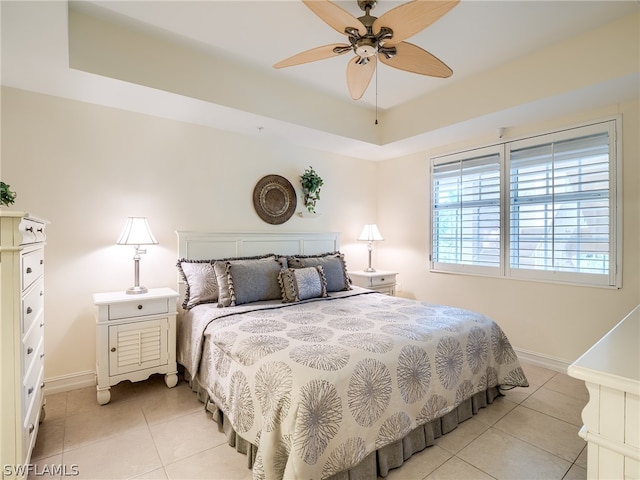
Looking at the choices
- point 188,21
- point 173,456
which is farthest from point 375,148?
point 173,456

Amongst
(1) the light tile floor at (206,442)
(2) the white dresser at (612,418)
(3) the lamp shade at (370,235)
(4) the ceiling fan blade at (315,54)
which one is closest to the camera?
(2) the white dresser at (612,418)

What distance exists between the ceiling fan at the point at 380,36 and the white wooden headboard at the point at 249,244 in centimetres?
182

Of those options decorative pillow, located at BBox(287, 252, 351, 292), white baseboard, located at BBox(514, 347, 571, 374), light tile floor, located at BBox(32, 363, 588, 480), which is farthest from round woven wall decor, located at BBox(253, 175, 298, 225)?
white baseboard, located at BBox(514, 347, 571, 374)

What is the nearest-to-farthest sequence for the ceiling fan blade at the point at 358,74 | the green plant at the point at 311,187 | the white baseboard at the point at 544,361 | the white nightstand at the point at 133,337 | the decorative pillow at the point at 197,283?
the ceiling fan blade at the point at 358,74
the white nightstand at the point at 133,337
the decorative pillow at the point at 197,283
the white baseboard at the point at 544,361
the green plant at the point at 311,187

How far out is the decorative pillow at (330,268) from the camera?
3.30 metres

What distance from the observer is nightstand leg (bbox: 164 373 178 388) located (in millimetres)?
2684

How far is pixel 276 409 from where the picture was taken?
1.48m

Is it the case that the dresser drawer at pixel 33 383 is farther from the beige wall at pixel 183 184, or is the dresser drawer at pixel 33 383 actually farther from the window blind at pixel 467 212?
the window blind at pixel 467 212

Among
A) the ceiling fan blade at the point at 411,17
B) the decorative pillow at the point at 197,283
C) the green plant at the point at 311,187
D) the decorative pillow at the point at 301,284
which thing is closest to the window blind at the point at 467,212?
the green plant at the point at 311,187

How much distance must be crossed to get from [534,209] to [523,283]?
747 millimetres

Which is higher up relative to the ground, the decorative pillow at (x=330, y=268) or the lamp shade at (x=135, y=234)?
the lamp shade at (x=135, y=234)

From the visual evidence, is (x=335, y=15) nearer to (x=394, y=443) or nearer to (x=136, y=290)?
(x=394, y=443)

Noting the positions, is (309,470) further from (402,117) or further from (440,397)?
(402,117)

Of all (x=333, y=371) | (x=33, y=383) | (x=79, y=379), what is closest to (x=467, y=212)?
(x=333, y=371)
